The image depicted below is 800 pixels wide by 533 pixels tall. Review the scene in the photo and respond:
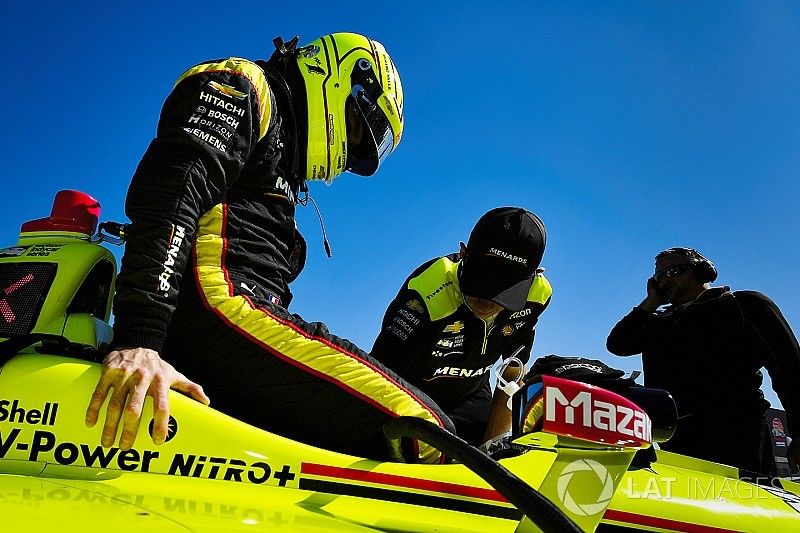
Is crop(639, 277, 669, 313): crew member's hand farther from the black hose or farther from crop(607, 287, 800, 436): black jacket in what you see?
the black hose

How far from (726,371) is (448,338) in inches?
61.0

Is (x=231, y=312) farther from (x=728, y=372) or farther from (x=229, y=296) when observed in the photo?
(x=728, y=372)

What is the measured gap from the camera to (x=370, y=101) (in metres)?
2.33

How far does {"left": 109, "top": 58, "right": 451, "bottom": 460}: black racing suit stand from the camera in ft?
4.88

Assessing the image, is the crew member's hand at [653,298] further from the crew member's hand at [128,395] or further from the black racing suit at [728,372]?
the crew member's hand at [128,395]

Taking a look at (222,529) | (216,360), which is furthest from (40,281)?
(222,529)

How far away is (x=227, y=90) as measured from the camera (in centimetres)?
164

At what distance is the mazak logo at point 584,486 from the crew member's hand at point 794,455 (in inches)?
99.2

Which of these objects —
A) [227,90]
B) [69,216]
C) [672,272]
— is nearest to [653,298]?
[672,272]

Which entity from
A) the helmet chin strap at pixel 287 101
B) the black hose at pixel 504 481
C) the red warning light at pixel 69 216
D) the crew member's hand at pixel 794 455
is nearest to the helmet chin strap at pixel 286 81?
the helmet chin strap at pixel 287 101

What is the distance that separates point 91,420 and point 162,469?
177 millimetres

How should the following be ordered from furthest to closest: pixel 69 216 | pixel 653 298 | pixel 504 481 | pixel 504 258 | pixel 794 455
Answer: pixel 653 298 → pixel 794 455 → pixel 504 258 → pixel 69 216 → pixel 504 481

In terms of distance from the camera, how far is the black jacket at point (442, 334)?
2.90 m

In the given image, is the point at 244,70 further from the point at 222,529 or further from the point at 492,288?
the point at 492,288
